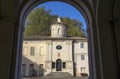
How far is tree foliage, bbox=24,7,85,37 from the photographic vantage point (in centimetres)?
2401

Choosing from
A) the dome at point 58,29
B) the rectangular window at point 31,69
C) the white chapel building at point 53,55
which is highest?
the dome at point 58,29

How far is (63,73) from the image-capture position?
23.5 meters

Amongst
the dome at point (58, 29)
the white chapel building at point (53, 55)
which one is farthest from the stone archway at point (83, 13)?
the dome at point (58, 29)

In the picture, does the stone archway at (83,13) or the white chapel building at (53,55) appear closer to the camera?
the stone archway at (83,13)

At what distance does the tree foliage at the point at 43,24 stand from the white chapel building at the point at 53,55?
836 millimetres

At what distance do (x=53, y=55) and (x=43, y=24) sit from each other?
443 cm

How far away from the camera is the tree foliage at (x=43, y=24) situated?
945 inches

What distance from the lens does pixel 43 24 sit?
24547 mm

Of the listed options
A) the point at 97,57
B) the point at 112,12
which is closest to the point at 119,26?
the point at 112,12

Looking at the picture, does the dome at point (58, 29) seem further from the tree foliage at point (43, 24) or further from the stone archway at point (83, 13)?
the stone archway at point (83, 13)

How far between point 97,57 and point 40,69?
20.3 metres

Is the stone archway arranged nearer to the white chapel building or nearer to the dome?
the white chapel building

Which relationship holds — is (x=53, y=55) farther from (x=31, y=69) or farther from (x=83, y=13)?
(x=83, y=13)

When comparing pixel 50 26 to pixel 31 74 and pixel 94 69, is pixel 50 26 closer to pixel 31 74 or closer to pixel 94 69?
pixel 31 74
